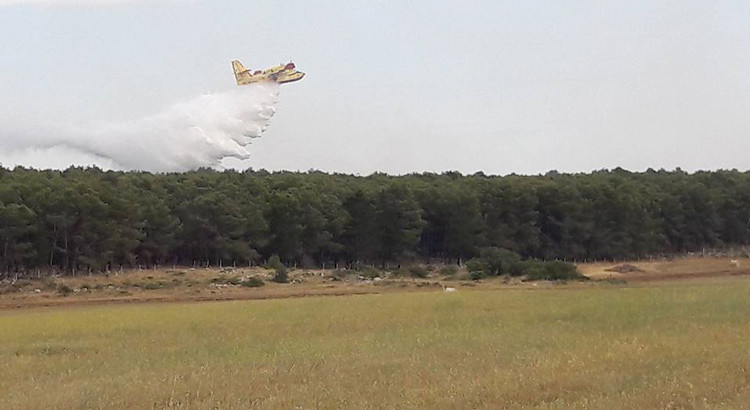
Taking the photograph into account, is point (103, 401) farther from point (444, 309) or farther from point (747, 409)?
point (444, 309)

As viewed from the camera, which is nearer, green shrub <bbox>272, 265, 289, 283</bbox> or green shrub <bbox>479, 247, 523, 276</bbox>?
green shrub <bbox>272, 265, 289, 283</bbox>

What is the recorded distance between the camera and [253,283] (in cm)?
6444

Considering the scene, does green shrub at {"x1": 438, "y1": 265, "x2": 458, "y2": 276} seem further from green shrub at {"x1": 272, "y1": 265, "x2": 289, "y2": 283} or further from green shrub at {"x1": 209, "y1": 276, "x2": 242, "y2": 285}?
green shrub at {"x1": 209, "y1": 276, "x2": 242, "y2": 285}

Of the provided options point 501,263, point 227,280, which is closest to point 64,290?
point 227,280

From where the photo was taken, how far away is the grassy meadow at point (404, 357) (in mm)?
14383

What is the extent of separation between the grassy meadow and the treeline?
1468 inches

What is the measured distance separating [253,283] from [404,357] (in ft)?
152

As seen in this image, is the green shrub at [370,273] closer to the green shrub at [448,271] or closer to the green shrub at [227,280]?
the green shrub at [448,271]

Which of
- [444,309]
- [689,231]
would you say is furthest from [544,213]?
[444,309]

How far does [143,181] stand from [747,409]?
81.5 metres

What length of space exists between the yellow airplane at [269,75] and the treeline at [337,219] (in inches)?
595

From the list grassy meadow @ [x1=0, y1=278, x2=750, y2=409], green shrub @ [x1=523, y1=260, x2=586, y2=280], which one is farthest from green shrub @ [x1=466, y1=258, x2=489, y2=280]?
grassy meadow @ [x1=0, y1=278, x2=750, y2=409]

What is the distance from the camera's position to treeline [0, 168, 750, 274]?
6900cm

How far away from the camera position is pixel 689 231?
103938 millimetres
